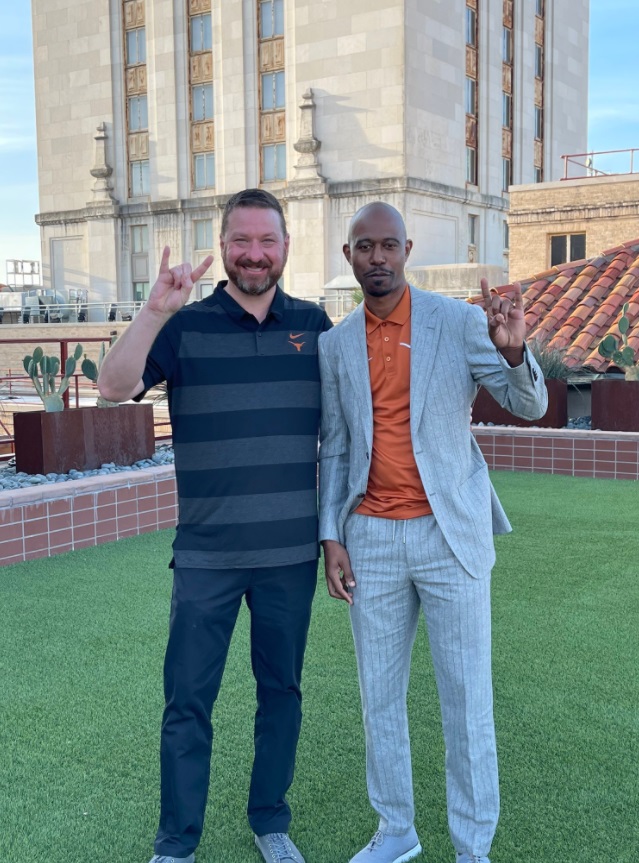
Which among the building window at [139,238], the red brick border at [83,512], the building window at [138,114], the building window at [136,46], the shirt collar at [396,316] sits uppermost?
the building window at [136,46]

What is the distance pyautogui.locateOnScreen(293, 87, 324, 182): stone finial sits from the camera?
38500 millimetres

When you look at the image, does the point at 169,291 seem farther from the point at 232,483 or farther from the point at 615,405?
the point at 615,405

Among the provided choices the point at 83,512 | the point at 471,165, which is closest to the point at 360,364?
the point at 83,512

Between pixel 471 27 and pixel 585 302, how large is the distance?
33312mm

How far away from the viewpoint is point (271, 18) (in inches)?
1602

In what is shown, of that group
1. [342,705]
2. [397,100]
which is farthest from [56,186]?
[342,705]

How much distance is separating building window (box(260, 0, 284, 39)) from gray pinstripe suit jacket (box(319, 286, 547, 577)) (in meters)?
41.2

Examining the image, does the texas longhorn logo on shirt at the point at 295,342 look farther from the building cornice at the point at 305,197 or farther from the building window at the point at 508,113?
the building window at the point at 508,113

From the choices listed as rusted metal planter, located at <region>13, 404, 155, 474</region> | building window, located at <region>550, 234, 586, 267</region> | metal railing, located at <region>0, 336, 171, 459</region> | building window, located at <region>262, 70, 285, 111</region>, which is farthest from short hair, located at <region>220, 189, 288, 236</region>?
building window, located at <region>262, 70, 285, 111</region>

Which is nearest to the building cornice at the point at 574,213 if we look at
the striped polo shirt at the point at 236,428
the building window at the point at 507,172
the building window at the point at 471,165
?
the striped polo shirt at the point at 236,428

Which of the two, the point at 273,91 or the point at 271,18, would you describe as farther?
the point at 273,91

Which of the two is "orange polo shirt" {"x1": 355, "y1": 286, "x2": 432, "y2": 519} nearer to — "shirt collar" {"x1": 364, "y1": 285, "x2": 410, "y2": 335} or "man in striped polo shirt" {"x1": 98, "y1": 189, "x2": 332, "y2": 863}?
"shirt collar" {"x1": 364, "y1": 285, "x2": 410, "y2": 335}

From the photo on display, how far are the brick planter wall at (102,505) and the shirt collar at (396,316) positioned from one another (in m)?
4.22

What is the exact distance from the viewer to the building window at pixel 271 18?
40469 millimetres
